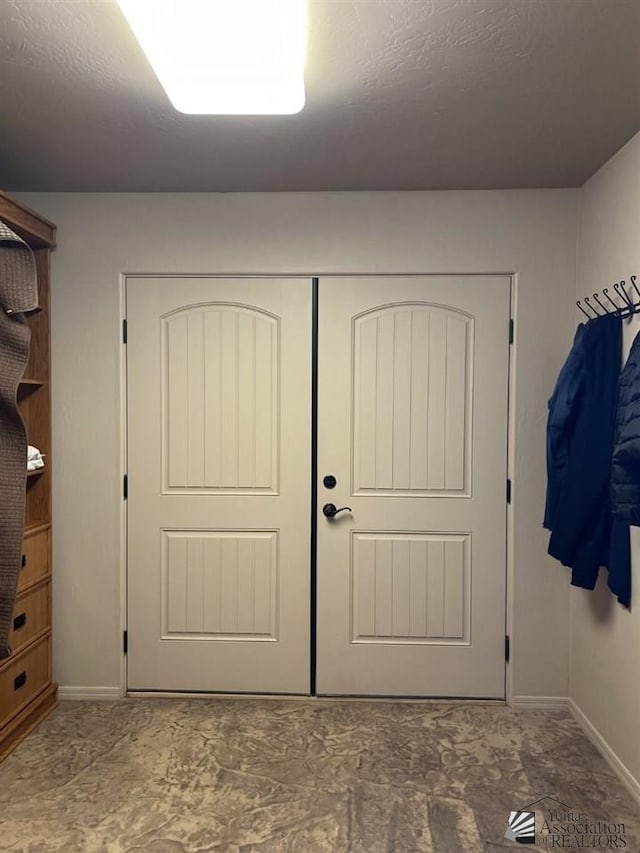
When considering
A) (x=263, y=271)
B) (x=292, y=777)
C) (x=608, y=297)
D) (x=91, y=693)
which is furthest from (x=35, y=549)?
(x=608, y=297)

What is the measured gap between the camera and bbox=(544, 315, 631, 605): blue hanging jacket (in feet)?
8.00

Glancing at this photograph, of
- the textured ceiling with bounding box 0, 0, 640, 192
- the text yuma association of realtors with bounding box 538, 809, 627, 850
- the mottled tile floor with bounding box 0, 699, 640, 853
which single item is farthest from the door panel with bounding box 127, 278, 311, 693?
the text yuma association of realtors with bounding box 538, 809, 627, 850

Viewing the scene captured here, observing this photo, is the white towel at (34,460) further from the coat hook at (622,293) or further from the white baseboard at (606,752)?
the white baseboard at (606,752)

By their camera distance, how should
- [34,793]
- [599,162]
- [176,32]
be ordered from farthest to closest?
1. [599,162]
2. [34,793]
3. [176,32]

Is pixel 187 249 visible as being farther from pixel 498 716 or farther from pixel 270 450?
pixel 498 716

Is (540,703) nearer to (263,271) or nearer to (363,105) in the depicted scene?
(263,271)

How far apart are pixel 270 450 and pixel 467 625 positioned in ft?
4.25

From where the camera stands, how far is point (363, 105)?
212 cm

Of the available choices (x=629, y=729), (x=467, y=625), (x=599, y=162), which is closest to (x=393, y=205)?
(x=599, y=162)

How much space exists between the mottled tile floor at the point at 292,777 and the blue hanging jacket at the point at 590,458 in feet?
2.63

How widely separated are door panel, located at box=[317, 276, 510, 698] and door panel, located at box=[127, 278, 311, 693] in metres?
0.15

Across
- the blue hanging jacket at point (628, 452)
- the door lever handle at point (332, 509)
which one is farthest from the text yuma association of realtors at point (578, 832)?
the door lever handle at point (332, 509)

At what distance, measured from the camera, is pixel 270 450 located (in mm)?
3080

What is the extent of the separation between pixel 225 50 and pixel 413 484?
207 centimetres
